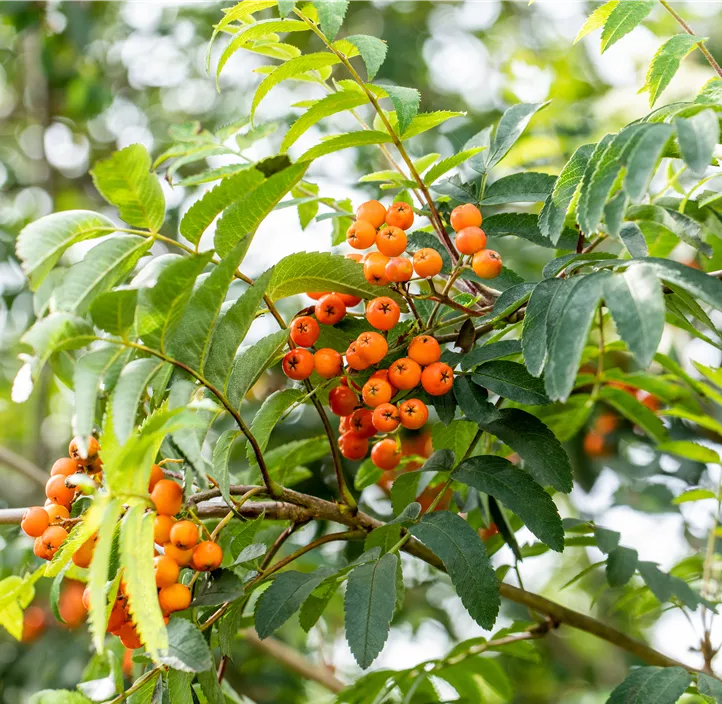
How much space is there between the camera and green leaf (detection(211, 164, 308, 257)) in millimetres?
941

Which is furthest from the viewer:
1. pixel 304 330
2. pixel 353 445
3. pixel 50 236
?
pixel 353 445

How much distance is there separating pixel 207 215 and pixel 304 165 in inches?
5.5

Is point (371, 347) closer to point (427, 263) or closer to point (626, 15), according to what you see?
point (427, 263)

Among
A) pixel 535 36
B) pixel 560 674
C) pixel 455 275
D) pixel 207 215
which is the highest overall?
pixel 207 215

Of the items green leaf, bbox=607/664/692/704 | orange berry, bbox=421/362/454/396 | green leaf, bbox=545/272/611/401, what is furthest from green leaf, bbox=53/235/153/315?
green leaf, bbox=607/664/692/704

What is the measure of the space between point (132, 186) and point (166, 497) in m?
0.37

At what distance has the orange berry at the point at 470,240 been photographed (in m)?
1.11

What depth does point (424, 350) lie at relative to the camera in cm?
111

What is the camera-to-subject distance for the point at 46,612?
334 cm

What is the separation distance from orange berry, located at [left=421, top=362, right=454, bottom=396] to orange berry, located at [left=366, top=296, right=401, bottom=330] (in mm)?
84

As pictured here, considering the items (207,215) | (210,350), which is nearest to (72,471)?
(210,350)

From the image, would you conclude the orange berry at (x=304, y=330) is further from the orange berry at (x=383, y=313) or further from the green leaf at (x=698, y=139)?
the green leaf at (x=698, y=139)

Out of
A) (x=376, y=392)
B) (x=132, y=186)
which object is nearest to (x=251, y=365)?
(x=376, y=392)

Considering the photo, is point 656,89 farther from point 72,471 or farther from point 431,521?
point 72,471
